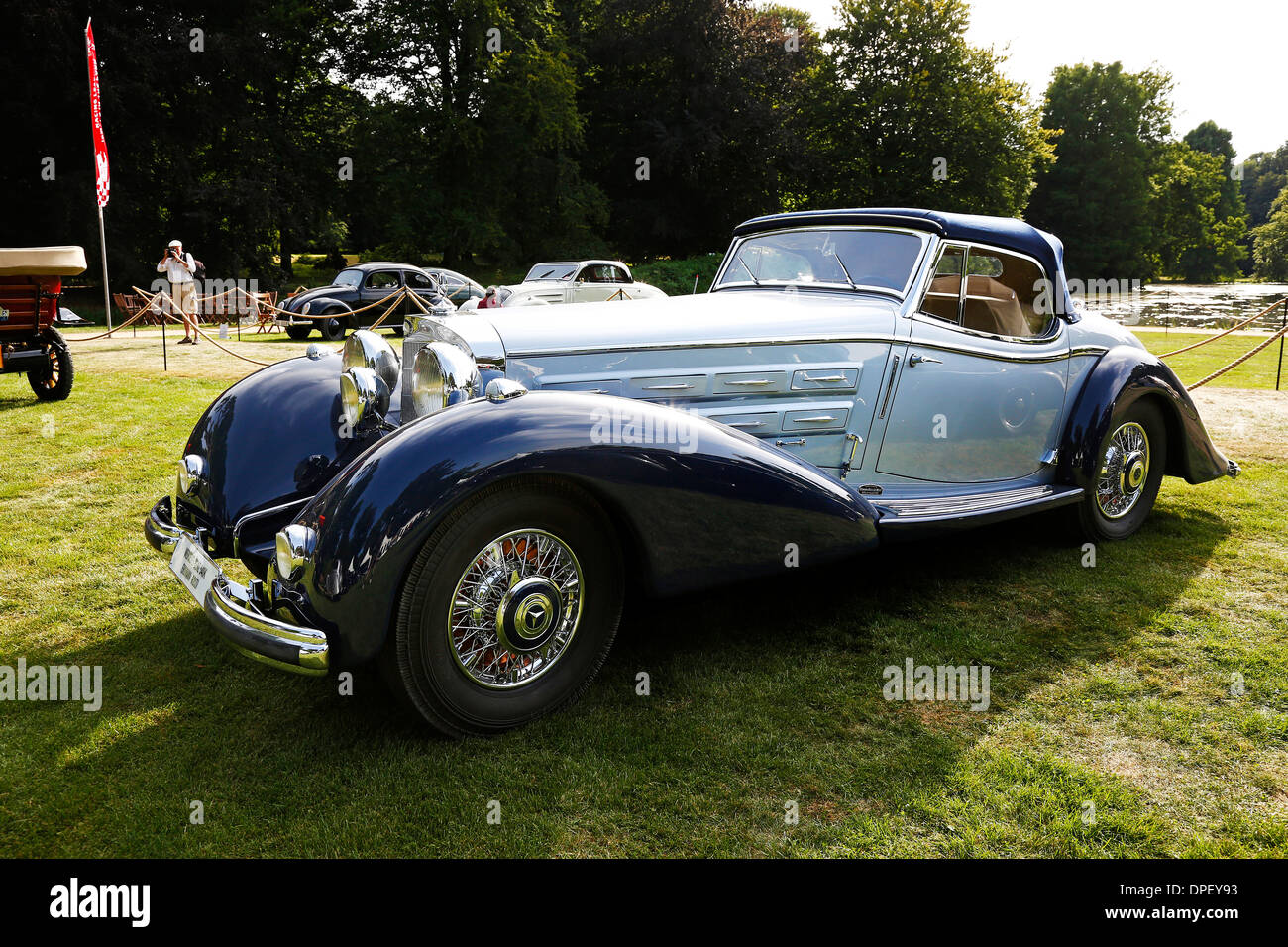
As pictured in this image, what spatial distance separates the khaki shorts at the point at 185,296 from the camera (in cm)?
1762

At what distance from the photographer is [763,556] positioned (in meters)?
3.62

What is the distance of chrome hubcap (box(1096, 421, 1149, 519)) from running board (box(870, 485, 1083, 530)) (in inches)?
18.1

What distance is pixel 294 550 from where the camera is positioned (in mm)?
2900

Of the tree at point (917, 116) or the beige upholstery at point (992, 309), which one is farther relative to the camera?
the tree at point (917, 116)

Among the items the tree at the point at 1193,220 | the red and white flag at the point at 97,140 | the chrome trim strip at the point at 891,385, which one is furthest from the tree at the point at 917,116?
the chrome trim strip at the point at 891,385

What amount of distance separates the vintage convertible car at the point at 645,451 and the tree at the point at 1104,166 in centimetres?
5477

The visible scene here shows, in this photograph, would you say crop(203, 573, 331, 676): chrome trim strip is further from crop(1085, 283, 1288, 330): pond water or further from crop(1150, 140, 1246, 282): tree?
crop(1150, 140, 1246, 282): tree

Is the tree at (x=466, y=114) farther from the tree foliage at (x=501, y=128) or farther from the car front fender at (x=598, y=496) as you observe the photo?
the car front fender at (x=598, y=496)

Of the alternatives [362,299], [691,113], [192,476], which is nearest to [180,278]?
[362,299]

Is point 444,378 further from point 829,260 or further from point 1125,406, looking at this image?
point 1125,406

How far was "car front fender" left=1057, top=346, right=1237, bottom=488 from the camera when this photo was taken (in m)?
5.08

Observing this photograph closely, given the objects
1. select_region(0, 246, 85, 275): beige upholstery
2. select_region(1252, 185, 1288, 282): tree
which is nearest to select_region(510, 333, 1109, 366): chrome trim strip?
select_region(0, 246, 85, 275): beige upholstery

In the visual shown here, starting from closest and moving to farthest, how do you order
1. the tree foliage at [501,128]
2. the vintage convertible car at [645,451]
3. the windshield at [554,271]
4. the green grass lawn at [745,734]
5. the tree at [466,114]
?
1. the green grass lawn at [745,734]
2. the vintage convertible car at [645,451]
3. the windshield at [554,271]
4. the tree foliage at [501,128]
5. the tree at [466,114]
